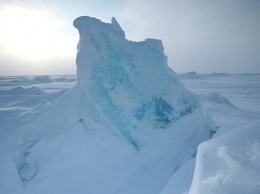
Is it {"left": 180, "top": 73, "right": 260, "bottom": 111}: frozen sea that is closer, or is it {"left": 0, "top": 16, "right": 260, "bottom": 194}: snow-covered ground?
{"left": 0, "top": 16, "right": 260, "bottom": 194}: snow-covered ground

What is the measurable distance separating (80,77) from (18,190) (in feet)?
7.85

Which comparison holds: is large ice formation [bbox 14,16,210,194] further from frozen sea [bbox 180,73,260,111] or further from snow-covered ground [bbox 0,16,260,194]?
frozen sea [bbox 180,73,260,111]

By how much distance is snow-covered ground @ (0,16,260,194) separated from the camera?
10.8 feet

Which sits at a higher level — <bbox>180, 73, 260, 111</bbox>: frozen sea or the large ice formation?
Answer: the large ice formation

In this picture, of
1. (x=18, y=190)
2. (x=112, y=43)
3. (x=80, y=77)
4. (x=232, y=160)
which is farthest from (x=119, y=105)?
(x=232, y=160)

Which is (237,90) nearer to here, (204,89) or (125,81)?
(204,89)

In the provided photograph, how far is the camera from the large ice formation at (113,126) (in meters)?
3.35

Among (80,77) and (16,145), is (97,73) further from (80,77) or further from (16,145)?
(16,145)

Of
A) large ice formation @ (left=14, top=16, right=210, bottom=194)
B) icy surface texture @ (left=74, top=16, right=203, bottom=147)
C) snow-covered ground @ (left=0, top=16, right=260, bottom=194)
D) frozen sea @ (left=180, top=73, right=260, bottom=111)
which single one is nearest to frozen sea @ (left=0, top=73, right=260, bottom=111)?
frozen sea @ (left=180, top=73, right=260, bottom=111)

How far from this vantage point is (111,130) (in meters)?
3.91

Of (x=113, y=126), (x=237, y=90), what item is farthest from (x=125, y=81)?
(x=237, y=90)

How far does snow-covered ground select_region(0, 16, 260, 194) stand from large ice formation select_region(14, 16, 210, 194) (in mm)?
17

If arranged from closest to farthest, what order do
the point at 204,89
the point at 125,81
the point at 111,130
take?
the point at 111,130 < the point at 125,81 < the point at 204,89

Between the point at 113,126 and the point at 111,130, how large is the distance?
0.30ft
